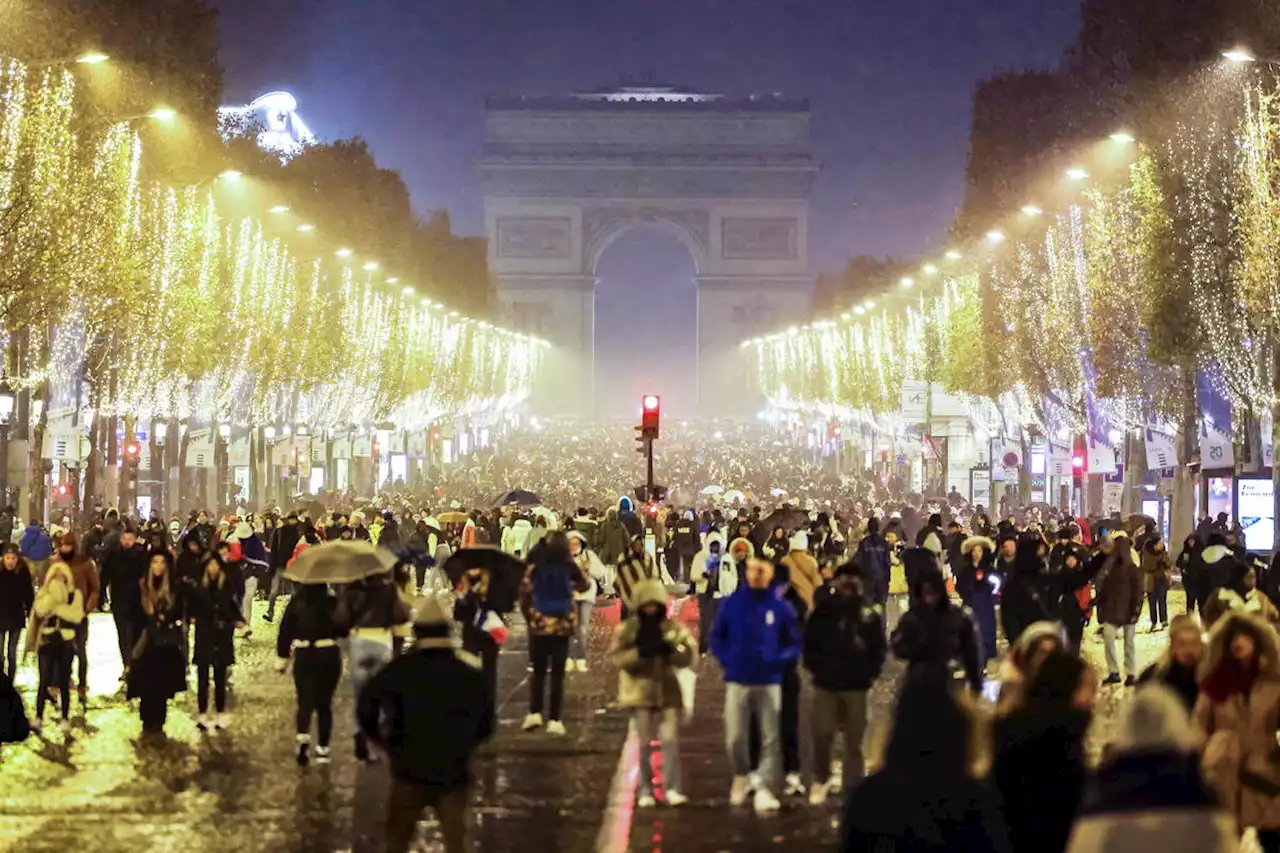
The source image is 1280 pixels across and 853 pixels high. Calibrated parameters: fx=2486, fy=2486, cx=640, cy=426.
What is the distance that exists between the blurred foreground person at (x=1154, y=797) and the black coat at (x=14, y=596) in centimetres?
1463

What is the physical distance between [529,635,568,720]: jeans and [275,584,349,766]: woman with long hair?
2.42 meters

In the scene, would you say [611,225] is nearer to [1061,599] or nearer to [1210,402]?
[1210,402]

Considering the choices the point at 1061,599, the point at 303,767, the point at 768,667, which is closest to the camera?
the point at 768,667

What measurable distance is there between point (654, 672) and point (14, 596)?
8.14 metres

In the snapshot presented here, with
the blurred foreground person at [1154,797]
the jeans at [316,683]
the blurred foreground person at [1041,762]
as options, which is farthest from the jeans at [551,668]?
the blurred foreground person at [1154,797]

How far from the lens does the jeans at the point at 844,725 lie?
14.8m

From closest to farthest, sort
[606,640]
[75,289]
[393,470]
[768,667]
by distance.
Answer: [768,667] → [606,640] → [75,289] → [393,470]

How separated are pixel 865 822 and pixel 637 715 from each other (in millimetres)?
7057

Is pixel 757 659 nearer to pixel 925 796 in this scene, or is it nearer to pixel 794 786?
pixel 794 786

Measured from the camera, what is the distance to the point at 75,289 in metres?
37.1

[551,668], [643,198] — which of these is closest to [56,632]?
[551,668]

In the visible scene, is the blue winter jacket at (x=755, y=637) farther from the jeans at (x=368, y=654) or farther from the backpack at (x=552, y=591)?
the backpack at (x=552, y=591)

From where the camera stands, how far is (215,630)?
1998 cm

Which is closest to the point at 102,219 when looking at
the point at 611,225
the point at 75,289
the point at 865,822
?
the point at 75,289
